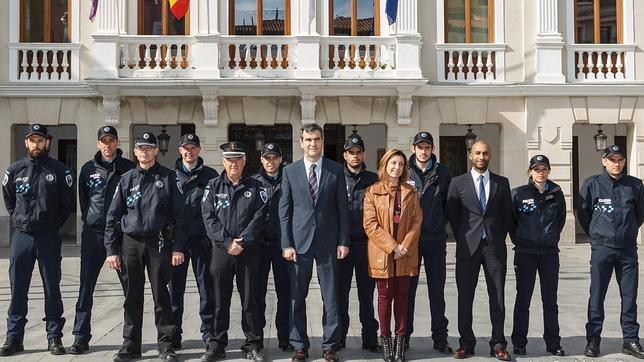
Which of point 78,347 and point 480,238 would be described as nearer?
A: point 480,238

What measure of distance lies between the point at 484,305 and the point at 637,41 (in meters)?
11.3

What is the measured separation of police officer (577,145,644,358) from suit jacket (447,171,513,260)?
38.1 inches

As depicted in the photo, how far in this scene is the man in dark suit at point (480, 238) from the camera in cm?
649

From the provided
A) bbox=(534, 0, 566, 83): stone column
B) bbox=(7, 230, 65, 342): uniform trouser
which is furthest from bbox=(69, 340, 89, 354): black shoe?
bbox=(534, 0, 566, 83): stone column

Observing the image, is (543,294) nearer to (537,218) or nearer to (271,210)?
(537,218)

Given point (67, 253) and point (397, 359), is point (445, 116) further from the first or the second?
point (397, 359)

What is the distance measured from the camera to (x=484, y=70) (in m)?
17.4

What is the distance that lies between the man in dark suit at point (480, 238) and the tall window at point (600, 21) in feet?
41.1

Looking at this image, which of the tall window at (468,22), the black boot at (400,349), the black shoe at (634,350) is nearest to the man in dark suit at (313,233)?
the black boot at (400,349)

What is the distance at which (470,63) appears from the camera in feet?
56.4

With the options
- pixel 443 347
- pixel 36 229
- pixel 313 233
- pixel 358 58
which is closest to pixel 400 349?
pixel 443 347

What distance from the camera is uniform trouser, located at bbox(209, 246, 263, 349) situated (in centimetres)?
648

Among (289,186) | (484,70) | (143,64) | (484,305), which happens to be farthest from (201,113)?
(289,186)

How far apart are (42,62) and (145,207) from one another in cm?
1214
